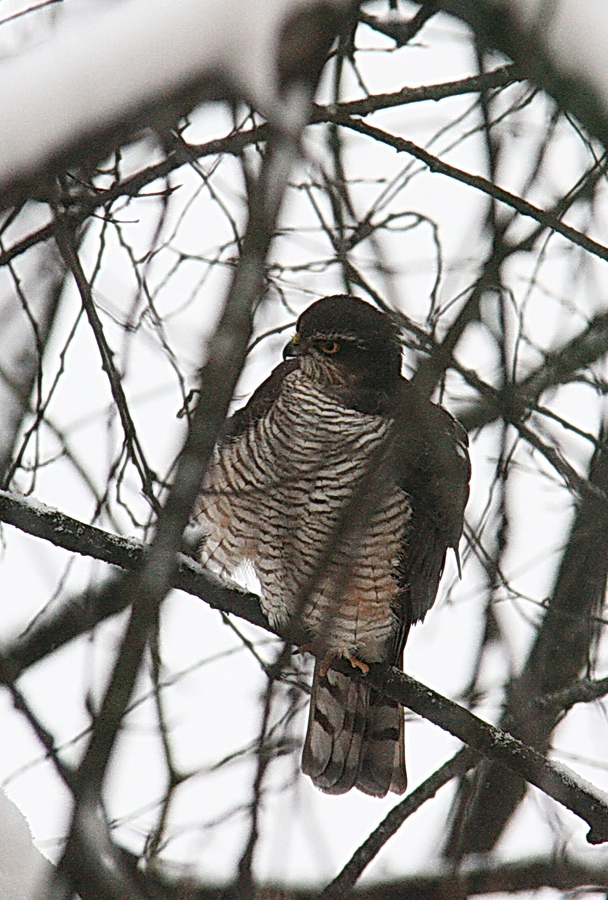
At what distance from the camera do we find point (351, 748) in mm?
4852

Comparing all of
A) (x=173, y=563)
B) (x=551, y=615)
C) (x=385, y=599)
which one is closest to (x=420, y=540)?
(x=385, y=599)

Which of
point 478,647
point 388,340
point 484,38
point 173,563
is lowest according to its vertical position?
point 173,563

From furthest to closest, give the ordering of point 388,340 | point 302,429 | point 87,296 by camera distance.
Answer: point 388,340 < point 302,429 < point 87,296

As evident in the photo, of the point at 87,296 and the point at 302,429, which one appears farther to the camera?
the point at 302,429

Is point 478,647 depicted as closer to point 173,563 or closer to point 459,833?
point 459,833

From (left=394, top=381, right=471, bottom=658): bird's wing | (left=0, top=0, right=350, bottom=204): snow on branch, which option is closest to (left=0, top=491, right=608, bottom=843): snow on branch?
(left=394, top=381, right=471, bottom=658): bird's wing

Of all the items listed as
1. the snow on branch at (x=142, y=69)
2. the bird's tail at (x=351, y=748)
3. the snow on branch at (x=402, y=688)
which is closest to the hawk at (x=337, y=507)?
the bird's tail at (x=351, y=748)

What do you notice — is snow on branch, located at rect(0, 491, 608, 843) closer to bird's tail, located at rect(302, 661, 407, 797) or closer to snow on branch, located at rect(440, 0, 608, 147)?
bird's tail, located at rect(302, 661, 407, 797)

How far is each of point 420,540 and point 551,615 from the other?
0.60m

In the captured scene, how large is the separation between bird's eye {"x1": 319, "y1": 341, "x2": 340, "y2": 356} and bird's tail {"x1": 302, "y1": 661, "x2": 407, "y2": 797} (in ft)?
4.34

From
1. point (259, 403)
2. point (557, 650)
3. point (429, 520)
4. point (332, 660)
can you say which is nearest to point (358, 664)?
point (332, 660)

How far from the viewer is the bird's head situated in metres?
4.38

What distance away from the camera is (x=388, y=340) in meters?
4.62

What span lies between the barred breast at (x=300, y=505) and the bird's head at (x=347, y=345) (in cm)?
11
